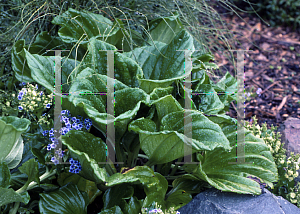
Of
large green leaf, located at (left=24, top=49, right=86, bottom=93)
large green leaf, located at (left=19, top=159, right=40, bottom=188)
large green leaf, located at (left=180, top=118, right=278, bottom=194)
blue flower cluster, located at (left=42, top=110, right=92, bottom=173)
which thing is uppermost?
large green leaf, located at (left=24, top=49, right=86, bottom=93)

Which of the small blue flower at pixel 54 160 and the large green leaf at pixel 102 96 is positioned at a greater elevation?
the large green leaf at pixel 102 96

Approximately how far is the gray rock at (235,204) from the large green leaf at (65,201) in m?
0.44

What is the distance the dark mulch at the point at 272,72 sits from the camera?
2.48 metres

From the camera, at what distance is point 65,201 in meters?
1.33

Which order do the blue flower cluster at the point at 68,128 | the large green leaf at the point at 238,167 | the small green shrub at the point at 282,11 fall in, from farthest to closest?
the small green shrub at the point at 282,11 < the large green leaf at the point at 238,167 < the blue flower cluster at the point at 68,128

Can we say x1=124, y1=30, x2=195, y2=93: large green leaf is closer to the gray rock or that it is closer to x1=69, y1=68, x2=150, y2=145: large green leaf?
x1=69, y1=68, x2=150, y2=145: large green leaf

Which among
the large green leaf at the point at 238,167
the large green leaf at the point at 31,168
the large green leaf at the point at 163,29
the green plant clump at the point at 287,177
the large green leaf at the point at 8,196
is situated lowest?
the green plant clump at the point at 287,177

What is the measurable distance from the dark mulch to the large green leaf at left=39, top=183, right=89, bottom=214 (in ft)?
4.70

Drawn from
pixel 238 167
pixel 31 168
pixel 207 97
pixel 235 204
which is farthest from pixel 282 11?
pixel 31 168

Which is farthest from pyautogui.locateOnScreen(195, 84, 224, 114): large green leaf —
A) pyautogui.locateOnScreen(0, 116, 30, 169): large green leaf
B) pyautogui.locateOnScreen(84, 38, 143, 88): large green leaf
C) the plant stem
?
the plant stem

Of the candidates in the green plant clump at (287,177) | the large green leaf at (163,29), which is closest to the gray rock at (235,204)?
the green plant clump at (287,177)

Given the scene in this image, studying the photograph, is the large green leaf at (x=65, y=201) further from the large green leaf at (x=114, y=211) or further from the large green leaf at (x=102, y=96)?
the large green leaf at (x=102, y=96)

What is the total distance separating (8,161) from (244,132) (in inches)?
42.6

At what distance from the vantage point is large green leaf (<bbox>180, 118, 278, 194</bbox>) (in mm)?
1338
